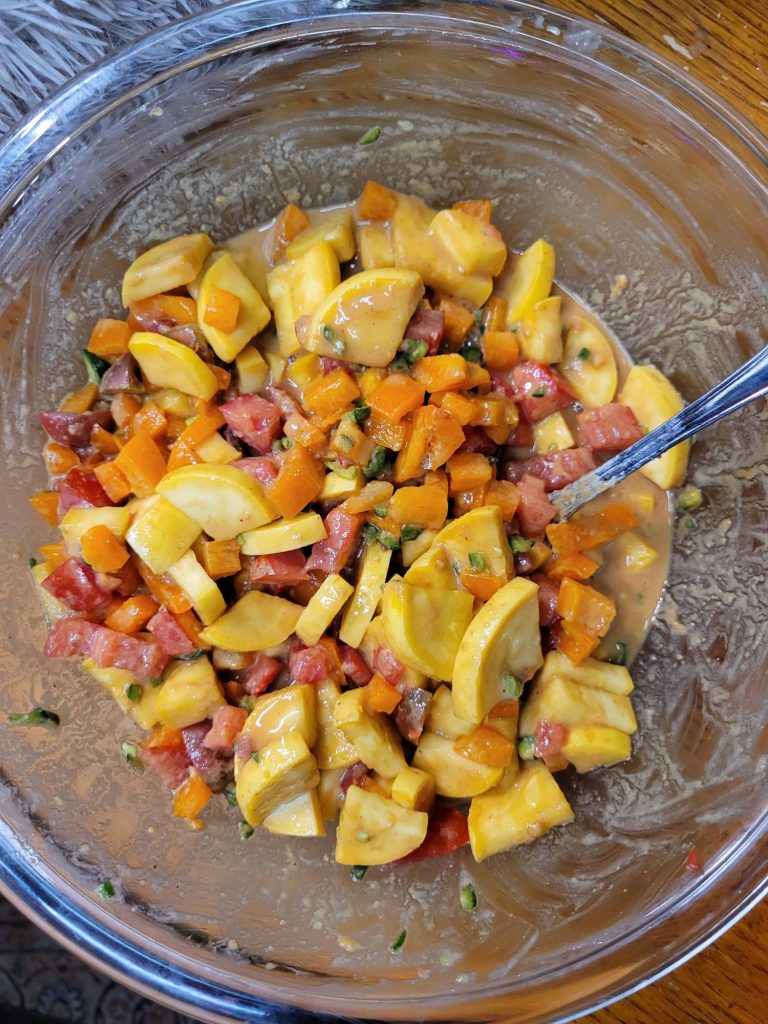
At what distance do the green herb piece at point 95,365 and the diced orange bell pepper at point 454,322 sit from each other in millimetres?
836

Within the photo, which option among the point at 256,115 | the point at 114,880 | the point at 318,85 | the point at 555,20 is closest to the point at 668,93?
the point at 555,20

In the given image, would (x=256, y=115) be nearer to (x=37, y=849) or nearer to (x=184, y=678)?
(x=184, y=678)

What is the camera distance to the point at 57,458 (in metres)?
2.13

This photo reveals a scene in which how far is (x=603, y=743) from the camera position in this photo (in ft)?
6.35

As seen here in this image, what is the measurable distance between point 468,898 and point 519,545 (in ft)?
2.71

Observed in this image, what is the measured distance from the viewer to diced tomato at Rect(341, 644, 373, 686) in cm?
Result: 200

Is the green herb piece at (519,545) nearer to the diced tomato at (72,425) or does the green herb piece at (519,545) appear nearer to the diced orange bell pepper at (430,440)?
the diced orange bell pepper at (430,440)

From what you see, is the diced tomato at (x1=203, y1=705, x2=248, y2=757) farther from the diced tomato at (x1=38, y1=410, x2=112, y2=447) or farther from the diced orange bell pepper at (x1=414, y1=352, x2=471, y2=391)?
the diced orange bell pepper at (x1=414, y1=352, x2=471, y2=391)

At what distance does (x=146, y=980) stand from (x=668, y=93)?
2261 mm

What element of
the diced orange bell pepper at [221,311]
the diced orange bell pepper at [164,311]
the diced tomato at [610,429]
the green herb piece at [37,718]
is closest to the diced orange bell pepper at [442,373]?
the diced tomato at [610,429]

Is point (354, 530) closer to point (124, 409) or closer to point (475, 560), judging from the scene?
point (475, 560)

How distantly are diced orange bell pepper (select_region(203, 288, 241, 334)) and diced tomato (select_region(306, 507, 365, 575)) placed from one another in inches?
19.5

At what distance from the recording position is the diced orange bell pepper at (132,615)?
2018 mm

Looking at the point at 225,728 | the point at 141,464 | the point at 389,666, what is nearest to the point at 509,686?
the point at 389,666
